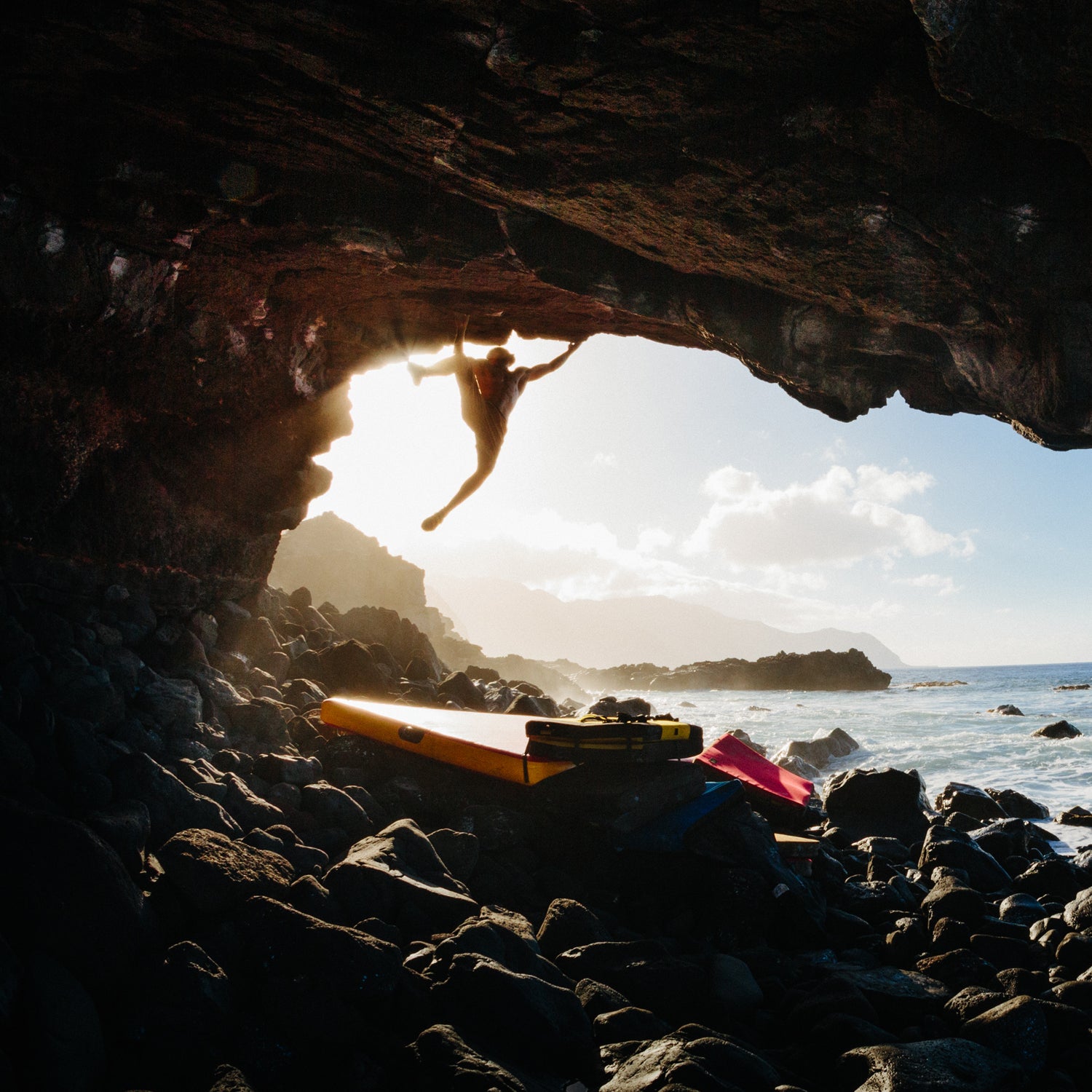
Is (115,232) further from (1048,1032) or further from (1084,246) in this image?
(1048,1032)

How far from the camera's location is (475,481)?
783 centimetres

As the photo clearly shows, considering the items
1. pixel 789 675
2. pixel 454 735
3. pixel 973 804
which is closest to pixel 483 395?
pixel 454 735

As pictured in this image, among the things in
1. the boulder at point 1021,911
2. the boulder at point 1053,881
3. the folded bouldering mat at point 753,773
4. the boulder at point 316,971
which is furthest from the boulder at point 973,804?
the boulder at point 316,971

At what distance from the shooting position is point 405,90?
468cm

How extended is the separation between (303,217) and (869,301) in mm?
5379

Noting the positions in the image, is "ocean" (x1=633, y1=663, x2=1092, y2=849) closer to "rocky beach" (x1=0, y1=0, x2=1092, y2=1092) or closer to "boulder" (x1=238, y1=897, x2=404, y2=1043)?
"rocky beach" (x1=0, y1=0, x2=1092, y2=1092)

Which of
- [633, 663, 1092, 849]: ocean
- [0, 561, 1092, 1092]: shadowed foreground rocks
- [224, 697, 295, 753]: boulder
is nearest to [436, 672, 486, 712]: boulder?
[633, 663, 1092, 849]: ocean

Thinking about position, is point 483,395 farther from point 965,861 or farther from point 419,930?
point 965,861

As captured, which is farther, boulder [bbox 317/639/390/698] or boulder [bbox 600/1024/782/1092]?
boulder [bbox 317/639/390/698]

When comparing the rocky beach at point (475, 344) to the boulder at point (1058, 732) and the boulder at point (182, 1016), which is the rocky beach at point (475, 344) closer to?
the boulder at point (182, 1016)

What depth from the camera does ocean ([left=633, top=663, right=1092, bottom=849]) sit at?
1351cm

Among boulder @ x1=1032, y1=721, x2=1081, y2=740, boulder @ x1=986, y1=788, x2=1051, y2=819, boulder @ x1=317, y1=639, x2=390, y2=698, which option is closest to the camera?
boulder @ x1=986, y1=788, x2=1051, y2=819

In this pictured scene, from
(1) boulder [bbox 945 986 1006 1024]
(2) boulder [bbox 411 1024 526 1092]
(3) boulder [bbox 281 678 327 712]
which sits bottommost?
(1) boulder [bbox 945 986 1006 1024]

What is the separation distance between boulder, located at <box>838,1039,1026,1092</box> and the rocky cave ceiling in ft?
14.0
